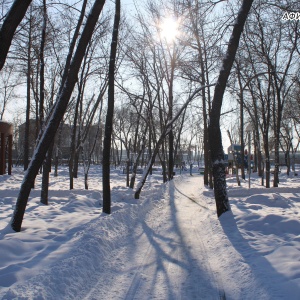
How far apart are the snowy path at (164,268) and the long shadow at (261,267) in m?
0.58

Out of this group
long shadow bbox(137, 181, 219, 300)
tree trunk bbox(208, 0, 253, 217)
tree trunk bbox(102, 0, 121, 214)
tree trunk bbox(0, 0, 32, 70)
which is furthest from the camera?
tree trunk bbox(102, 0, 121, 214)

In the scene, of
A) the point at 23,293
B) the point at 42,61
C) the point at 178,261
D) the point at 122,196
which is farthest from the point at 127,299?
the point at 42,61

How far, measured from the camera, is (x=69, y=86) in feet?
23.7

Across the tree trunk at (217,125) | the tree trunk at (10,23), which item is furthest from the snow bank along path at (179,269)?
the tree trunk at (10,23)

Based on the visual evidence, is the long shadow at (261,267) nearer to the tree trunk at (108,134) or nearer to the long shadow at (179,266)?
the long shadow at (179,266)

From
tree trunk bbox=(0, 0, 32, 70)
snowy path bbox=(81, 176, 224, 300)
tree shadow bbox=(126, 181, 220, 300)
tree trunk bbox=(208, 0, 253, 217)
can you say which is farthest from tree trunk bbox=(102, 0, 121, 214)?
tree trunk bbox=(0, 0, 32, 70)

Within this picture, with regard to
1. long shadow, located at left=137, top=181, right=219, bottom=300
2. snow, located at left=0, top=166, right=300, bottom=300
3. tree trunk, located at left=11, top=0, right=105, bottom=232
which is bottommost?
long shadow, located at left=137, top=181, right=219, bottom=300

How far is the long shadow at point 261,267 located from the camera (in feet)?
12.4

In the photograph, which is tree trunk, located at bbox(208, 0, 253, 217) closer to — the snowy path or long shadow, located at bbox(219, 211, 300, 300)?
the snowy path

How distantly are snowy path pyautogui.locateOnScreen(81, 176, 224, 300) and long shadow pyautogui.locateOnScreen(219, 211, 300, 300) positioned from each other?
577mm

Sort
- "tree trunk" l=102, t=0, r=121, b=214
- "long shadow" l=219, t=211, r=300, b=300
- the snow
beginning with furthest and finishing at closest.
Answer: "tree trunk" l=102, t=0, r=121, b=214
the snow
"long shadow" l=219, t=211, r=300, b=300

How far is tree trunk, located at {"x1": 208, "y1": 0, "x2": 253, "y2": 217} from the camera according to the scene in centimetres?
884

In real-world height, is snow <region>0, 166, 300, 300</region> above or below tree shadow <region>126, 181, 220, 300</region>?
above

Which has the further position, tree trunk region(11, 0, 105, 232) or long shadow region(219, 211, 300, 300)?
tree trunk region(11, 0, 105, 232)
